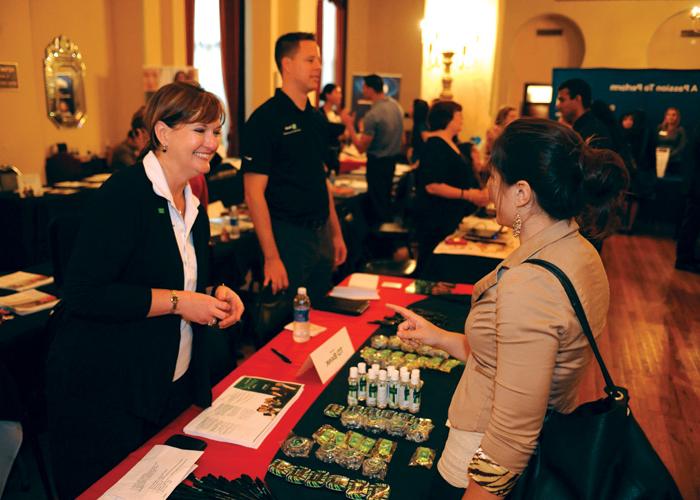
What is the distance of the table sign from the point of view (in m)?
1.85

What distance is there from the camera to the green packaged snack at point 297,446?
1444 millimetres

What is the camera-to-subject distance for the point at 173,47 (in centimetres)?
670

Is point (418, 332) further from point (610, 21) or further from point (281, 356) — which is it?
point (610, 21)

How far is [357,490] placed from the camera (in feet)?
4.32

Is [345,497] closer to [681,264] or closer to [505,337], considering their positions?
[505,337]

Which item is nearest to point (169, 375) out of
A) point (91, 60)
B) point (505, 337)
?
point (505, 337)

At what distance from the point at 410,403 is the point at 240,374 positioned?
580 millimetres

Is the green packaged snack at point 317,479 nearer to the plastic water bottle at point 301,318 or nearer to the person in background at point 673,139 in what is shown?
the plastic water bottle at point 301,318

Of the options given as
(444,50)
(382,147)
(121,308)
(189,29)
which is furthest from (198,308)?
(444,50)

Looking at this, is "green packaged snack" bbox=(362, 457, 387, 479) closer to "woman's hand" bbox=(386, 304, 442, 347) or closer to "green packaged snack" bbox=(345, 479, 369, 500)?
"green packaged snack" bbox=(345, 479, 369, 500)

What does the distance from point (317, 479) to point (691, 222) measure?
19.7ft

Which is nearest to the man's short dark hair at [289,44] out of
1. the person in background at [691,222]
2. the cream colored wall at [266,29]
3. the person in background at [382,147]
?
the person in background at [382,147]

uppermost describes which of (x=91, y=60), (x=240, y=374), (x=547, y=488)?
(x=91, y=60)

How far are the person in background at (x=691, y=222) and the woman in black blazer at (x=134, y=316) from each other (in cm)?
570
